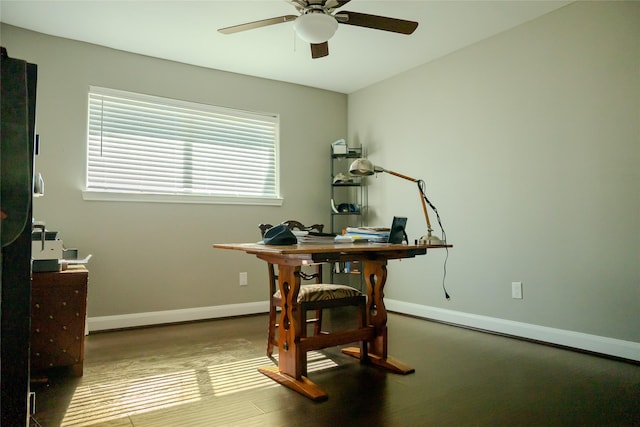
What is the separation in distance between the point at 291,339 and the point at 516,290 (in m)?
1.95

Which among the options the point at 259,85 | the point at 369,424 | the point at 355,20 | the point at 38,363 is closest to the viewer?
the point at 369,424

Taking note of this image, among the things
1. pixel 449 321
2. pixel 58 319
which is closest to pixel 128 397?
pixel 58 319

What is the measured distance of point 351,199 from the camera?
4809 millimetres

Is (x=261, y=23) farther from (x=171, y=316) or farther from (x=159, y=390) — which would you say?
(x=171, y=316)

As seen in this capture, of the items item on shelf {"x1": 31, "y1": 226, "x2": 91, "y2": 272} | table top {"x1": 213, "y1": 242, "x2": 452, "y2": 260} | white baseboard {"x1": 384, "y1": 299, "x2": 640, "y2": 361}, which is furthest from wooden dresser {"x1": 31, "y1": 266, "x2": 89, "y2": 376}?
white baseboard {"x1": 384, "y1": 299, "x2": 640, "y2": 361}

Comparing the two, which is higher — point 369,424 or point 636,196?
point 636,196

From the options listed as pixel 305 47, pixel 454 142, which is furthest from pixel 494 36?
pixel 305 47

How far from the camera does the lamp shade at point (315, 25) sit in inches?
85.2

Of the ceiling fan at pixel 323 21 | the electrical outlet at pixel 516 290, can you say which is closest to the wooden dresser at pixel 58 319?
the ceiling fan at pixel 323 21

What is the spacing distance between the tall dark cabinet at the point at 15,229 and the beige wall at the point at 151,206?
2.51 metres

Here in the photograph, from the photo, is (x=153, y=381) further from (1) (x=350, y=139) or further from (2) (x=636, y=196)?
(1) (x=350, y=139)

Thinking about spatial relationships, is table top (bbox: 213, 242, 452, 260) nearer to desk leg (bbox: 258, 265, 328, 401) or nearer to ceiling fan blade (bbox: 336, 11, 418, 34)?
desk leg (bbox: 258, 265, 328, 401)

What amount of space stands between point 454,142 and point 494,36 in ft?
2.98

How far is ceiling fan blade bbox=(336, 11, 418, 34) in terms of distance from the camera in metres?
2.34
